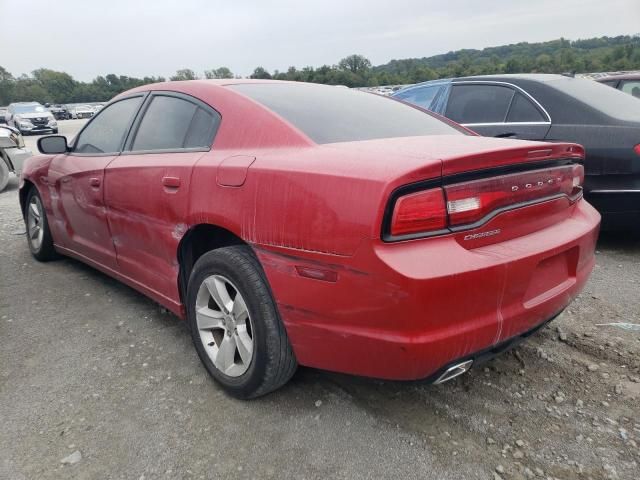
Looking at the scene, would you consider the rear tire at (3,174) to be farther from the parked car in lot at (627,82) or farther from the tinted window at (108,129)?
the parked car in lot at (627,82)

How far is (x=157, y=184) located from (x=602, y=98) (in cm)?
387

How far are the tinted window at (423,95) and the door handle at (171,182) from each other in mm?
3564

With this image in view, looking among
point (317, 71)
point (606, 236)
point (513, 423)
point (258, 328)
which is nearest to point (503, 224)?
point (513, 423)

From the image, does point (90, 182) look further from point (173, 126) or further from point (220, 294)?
point (220, 294)

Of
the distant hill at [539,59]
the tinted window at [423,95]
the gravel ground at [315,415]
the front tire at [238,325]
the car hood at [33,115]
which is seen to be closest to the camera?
the gravel ground at [315,415]

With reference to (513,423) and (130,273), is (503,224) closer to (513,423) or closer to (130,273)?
(513,423)

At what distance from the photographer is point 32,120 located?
25516mm

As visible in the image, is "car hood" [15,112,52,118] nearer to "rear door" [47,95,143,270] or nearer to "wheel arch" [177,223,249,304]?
"rear door" [47,95,143,270]

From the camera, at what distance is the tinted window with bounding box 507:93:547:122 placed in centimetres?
439

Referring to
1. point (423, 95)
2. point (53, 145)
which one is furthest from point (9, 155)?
point (423, 95)

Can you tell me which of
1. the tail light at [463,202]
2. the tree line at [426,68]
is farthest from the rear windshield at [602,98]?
the tree line at [426,68]

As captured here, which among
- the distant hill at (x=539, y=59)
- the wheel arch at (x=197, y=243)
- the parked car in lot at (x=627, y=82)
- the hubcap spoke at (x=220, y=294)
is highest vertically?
the parked car in lot at (x=627, y=82)

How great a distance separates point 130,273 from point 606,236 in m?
4.24

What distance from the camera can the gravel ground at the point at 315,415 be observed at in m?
1.86
